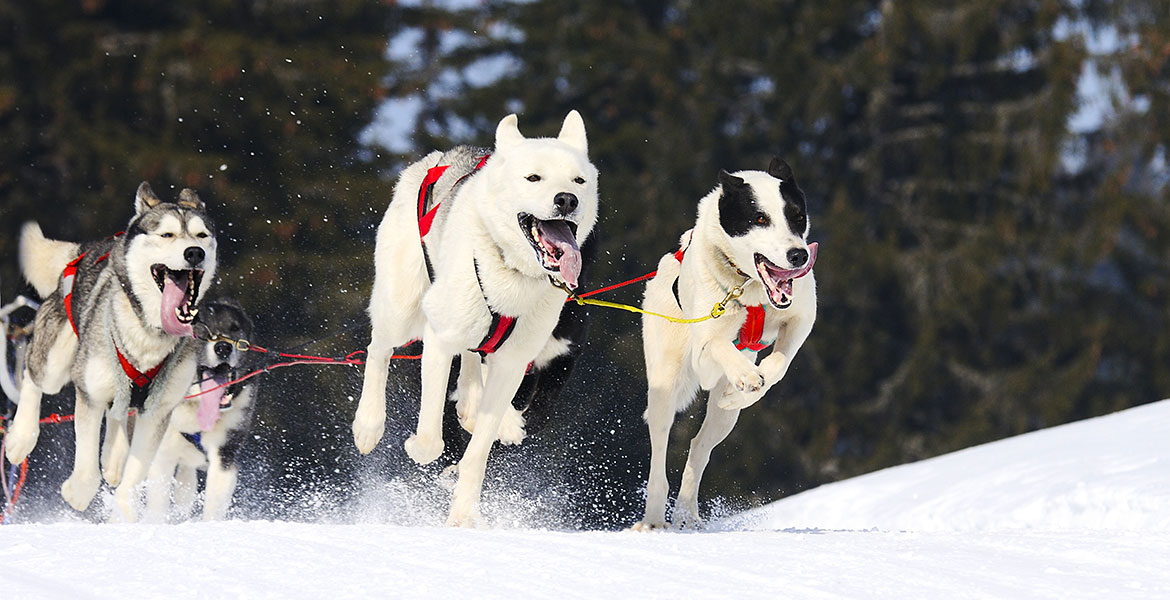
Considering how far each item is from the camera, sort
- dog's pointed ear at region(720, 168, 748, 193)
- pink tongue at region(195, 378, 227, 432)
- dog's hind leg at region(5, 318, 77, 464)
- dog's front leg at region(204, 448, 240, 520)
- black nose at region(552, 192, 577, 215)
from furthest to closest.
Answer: dog's front leg at region(204, 448, 240, 520), pink tongue at region(195, 378, 227, 432), dog's hind leg at region(5, 318, 77, 464), dog's pointed ear at region(720, 168, 748, 193), black nose at region(552, 192, 577, 215)

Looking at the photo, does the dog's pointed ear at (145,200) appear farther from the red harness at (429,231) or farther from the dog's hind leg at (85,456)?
the red harness at (429,231)

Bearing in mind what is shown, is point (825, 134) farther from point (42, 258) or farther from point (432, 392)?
point (432, 392)

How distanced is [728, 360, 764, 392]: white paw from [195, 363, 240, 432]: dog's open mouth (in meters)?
2.44

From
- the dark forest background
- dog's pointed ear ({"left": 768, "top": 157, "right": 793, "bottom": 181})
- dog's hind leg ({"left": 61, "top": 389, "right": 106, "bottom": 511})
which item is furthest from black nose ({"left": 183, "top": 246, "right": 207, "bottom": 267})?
the dark forest background

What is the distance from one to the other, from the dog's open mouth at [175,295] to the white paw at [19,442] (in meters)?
0.70

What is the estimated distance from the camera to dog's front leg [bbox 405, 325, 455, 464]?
492cm

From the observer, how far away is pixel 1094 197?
1952 centimetres

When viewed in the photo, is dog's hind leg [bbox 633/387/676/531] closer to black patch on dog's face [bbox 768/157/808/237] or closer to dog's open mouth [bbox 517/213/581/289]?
black patch on dog's face [bbox 768/157/808/237]

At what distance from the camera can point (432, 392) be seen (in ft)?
16.2

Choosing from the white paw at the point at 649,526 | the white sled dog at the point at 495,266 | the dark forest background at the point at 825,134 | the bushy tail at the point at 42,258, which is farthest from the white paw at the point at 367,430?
the dark forest background at the point at 825,134

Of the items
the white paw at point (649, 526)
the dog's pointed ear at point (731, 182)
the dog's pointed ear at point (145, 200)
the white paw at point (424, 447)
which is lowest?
the white paw at point (649, 526)

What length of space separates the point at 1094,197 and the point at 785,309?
50.9 feet

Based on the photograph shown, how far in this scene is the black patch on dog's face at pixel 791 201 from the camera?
5211 millimetres

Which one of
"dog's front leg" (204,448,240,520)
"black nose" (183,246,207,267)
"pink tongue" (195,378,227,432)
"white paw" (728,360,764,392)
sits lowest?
"dog's front leg" (204,448,240,520)
